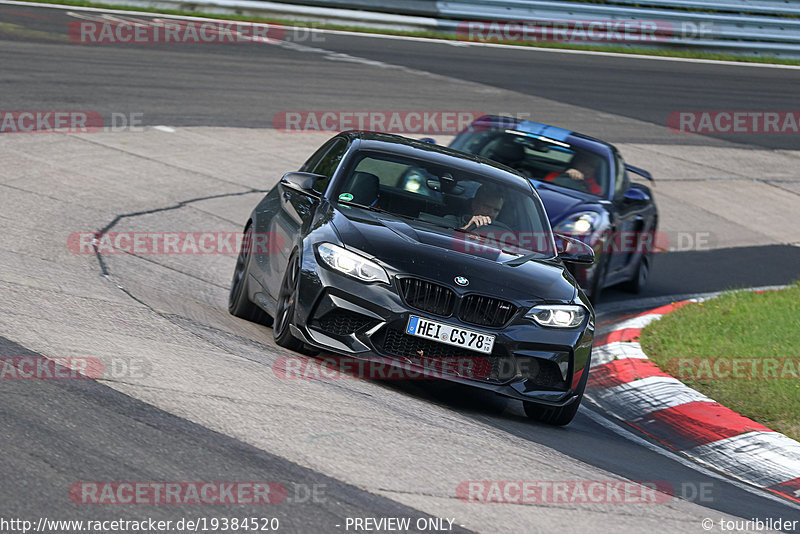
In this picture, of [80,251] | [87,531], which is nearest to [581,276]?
[80,251]

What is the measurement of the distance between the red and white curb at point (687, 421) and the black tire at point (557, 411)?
691 mm

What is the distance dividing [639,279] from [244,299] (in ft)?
19.0

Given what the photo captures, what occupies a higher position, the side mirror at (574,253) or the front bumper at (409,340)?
the side mirror at (574,253)

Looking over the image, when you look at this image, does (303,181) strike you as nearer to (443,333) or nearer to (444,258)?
(444,258)

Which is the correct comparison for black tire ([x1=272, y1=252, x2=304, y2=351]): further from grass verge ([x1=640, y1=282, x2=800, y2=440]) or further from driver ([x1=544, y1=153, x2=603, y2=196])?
driver ([x1=544, y1=153, x2=603, y2=196])

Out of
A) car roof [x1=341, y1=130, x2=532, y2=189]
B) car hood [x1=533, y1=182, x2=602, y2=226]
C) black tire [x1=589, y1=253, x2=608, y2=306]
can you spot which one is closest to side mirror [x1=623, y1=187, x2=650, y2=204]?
car hood [x1=533, y1=182, x2=602, y2=226]

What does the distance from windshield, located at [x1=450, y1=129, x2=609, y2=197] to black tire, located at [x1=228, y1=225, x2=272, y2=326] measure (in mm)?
3902

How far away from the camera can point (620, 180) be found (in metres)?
12.1

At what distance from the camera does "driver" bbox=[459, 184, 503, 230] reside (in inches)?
308

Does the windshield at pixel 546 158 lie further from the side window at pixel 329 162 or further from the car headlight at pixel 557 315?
the car headlight at pixel 557 315

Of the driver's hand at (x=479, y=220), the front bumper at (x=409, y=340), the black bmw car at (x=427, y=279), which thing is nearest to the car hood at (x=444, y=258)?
the black bmw car at (x=427, y=279)

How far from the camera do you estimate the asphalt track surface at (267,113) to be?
4.59 meters

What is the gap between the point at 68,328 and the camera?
→ 6406 millimetres

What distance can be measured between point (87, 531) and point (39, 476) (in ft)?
1.49
